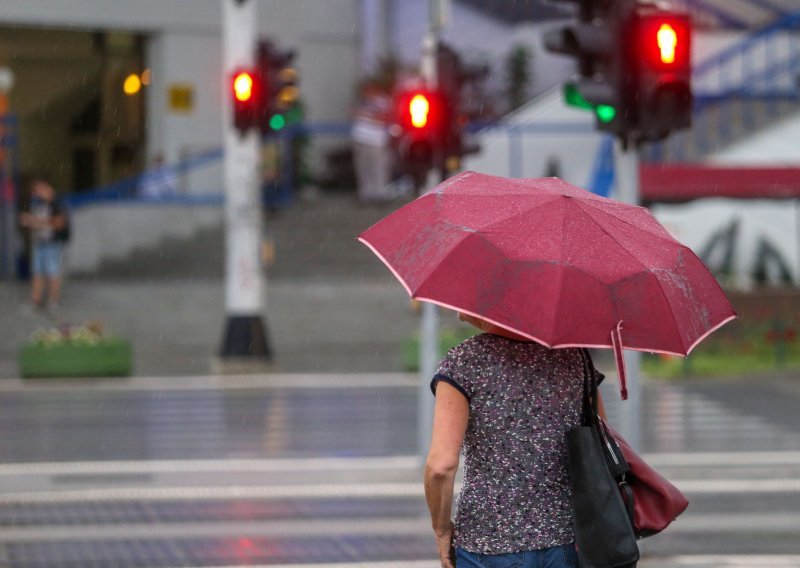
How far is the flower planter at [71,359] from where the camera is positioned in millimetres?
19703

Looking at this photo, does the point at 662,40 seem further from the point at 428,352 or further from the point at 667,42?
the point at 428,352

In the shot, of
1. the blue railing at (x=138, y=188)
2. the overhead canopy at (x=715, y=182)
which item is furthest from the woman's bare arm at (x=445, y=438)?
the blue railing at (x=138, y=188)

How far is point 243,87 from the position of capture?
2000 centimetres

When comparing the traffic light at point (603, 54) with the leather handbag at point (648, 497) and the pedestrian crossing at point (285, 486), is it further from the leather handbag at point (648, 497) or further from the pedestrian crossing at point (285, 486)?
the leather handbag at point (648, 497)

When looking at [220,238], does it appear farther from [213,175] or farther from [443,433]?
[443,433]

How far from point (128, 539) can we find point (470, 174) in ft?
17.2

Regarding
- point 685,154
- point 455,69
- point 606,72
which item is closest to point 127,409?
point 455,69

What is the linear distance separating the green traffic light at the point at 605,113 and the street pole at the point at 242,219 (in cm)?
1197

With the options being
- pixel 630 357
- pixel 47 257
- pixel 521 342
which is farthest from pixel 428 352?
pixel 47 257

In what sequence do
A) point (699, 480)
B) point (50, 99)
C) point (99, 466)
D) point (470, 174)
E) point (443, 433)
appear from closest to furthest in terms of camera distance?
1. point (443, 433)
2. point (470, 174)
3. point (699, 480)
4. point (99, 466)
5. point (50, 99)

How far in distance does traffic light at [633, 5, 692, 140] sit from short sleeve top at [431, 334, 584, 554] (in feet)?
15.5

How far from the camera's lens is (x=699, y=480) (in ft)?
37.5

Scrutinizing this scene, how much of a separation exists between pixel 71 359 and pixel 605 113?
12366 millimetres

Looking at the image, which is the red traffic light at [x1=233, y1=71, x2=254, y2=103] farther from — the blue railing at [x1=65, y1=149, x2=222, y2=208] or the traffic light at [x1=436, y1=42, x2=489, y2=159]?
the blue railing at [x1=65, y1=149, x2=222, y2=208]
